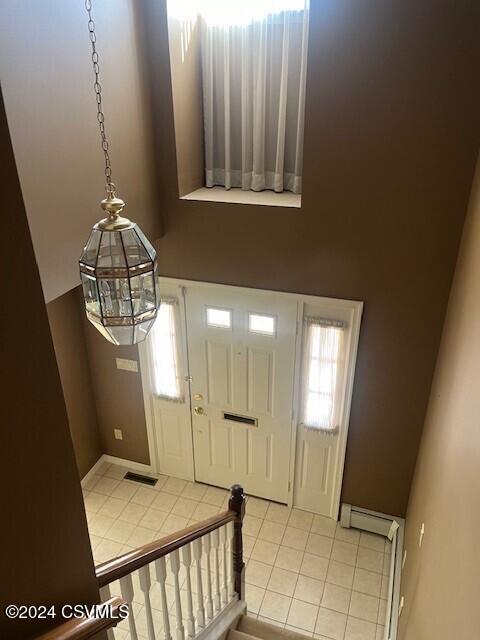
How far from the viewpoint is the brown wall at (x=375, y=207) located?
2.97m

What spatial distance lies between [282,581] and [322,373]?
1.74 metres

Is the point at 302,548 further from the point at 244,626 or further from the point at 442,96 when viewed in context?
the point at 442,96

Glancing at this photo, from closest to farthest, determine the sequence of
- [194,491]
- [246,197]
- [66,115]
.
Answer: [66,115] < [246,197] < [194,491]

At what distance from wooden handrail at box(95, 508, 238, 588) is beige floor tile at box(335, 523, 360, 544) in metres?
2.13

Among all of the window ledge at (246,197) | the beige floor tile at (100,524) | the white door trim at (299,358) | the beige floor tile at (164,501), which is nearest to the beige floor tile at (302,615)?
the white door trim at (299,358)

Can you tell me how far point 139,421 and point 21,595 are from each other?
394cm

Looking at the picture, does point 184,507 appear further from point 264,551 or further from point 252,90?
point 252,90

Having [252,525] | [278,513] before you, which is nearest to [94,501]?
[252,525]

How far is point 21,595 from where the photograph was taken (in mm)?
1104

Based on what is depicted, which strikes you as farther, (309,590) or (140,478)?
(140,478)

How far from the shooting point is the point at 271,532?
14.9 ft

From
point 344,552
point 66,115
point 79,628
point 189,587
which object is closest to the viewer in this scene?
point 79,628

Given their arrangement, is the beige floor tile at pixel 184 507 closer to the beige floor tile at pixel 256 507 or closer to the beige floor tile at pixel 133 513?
→ the beige floor tile at pixel 133 513

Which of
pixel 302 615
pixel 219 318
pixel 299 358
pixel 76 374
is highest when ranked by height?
pixel 219 318
